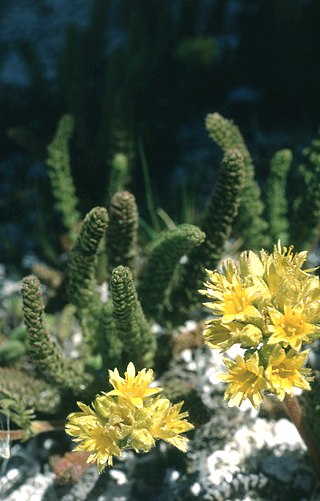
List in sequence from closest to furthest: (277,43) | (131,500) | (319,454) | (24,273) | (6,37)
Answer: (319,454) < (131,500) < (24,273) < (277,43) < (6,37)

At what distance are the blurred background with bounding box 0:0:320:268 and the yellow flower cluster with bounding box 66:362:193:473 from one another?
53.2 inches

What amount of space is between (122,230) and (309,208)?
Answer: 69 cm

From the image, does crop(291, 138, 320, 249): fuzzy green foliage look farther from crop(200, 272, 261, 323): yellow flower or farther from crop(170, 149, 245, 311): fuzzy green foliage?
crop(200, 272, 261, 323): yellow flower

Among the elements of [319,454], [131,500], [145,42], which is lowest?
[131,500]

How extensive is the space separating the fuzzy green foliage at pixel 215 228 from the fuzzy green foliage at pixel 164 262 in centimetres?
5

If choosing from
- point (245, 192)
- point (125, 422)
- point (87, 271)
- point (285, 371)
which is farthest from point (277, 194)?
point (125, 422)

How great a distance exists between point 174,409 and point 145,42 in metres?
2.04

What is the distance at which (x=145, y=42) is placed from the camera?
3383mm

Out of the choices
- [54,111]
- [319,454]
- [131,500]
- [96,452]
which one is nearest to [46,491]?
[131,500]

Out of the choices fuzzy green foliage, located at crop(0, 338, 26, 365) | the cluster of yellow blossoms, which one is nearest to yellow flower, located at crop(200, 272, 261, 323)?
the cluster of yellow blossoms

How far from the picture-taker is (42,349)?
207 centimetres

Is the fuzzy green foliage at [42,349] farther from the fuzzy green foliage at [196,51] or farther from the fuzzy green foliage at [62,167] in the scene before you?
the fuzzy green foliage at [196,51]

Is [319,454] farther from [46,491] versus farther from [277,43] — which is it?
[277,43]

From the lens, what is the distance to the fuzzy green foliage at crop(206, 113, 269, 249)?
2.44 m
